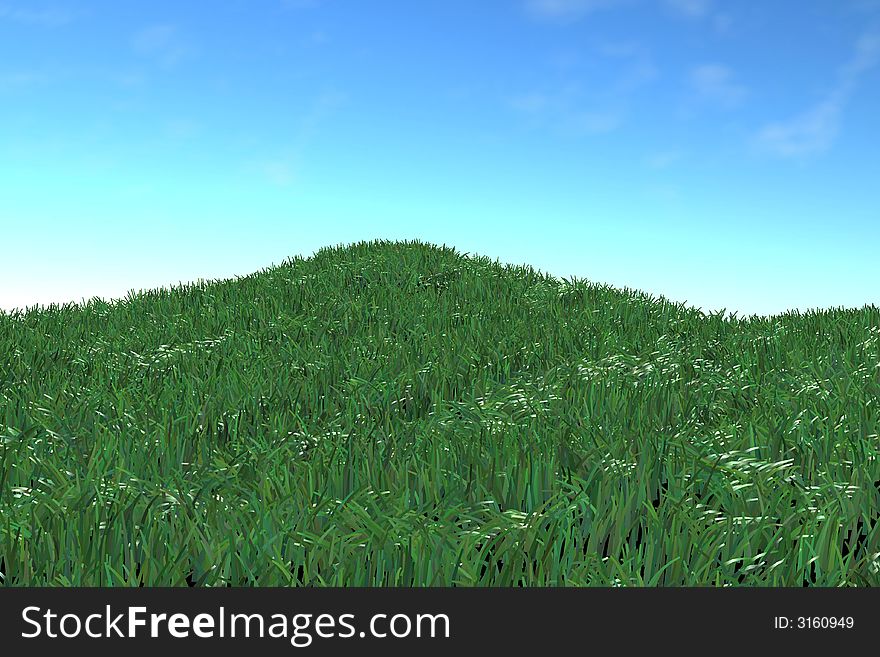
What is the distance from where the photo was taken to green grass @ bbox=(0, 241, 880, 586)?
2.63 metres

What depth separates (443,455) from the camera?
12.3 feet

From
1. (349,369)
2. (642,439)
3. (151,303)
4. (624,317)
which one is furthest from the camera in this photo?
(151,303)

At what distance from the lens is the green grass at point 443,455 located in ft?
8.64
